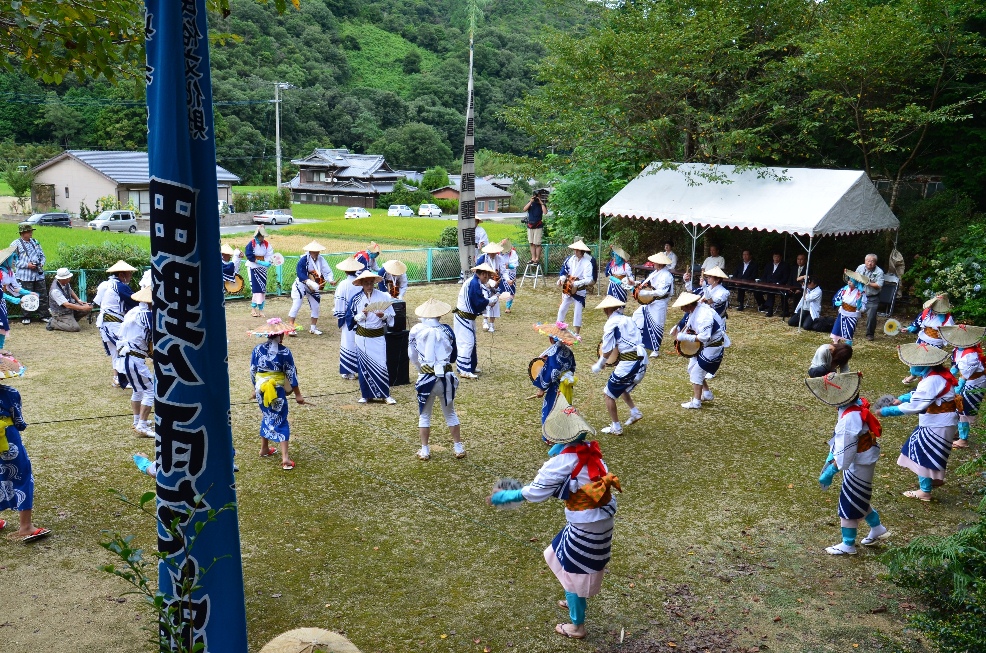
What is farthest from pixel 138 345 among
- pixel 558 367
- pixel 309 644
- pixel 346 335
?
pixel 309 644

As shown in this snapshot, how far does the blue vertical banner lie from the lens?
3.77 metres

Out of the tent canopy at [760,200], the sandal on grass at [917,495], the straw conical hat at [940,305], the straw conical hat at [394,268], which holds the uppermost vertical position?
the tent canopy at [760,200]

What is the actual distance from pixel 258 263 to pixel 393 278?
13.6ft

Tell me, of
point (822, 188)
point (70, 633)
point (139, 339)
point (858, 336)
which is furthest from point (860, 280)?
point (70, 633)

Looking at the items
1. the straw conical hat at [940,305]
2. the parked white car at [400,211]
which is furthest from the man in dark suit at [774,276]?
the parked white car at [400,211]

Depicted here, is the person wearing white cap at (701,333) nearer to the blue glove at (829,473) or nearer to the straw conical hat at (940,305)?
the straw conical hat at (940,305)

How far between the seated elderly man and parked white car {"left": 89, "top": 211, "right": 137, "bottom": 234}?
24.7 meters

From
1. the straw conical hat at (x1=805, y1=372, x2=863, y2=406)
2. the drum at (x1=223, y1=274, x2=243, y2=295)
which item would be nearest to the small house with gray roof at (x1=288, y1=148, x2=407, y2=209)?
the drum at (x1=223, y1=274, x2=243, y2=295)

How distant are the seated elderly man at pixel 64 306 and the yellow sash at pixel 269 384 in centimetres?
709

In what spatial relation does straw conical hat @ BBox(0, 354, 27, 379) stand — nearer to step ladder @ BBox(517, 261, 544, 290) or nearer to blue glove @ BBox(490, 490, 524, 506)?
blue glove @ BBox(490, 490, 524, 506)

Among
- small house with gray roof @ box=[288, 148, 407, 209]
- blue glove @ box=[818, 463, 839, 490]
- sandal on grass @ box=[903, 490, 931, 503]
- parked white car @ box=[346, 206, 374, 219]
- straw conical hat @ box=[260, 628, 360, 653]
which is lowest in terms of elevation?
sandal on grass @ box=[903, 490, 931, 503]

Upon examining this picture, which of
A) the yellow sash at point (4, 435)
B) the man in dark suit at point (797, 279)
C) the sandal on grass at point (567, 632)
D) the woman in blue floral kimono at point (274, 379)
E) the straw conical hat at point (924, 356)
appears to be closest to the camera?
the sandal on grass at point (567, 632)

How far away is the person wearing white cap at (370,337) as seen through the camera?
10547mm

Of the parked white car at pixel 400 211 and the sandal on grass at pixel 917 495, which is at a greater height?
the parked white car at pixel 400 211
